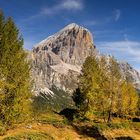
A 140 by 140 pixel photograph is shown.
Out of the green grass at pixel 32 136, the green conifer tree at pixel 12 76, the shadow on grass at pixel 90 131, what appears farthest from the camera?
the shadow on grass at pixel 90 131

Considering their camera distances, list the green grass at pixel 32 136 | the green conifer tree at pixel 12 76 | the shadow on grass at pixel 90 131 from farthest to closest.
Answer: the shadow on grass at pixel 90 131
the green grass at pixel 32 136
the green conifer tree at pixel 12 76

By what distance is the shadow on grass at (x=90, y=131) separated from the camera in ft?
153

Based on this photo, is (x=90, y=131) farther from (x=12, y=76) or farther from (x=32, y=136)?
(x=12, y=76)

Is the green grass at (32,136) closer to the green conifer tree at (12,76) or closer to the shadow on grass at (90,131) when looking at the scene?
the green conifer tree at (12,76)

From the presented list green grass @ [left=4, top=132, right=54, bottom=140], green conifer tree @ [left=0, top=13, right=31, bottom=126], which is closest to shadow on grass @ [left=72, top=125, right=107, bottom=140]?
green grass @ [left=4, top=132, right=54, bottom=140]

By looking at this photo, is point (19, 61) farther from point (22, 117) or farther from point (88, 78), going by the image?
point (88, 78)

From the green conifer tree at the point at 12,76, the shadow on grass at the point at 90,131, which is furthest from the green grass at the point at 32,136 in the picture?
the shadow on grass at the point at 90,131

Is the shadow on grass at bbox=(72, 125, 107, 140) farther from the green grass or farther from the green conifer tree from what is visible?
the green conifer tree

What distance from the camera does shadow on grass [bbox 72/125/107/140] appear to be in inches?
1834

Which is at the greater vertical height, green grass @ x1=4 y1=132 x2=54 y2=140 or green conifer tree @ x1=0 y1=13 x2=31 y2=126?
green conifer tree @ x1=0 y1=13 x2=31 y2=126

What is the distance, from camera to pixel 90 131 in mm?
48094

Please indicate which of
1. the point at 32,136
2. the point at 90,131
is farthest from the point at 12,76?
the point at 90,131

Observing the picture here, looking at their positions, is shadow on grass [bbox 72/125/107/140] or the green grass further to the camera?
shadow on grass [bbox 72/125/107/140]

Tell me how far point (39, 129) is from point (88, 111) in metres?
15.8
